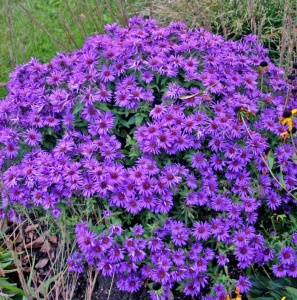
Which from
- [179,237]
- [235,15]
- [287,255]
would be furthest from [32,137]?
[235,15]

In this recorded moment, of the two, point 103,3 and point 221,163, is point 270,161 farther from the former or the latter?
point 103,3

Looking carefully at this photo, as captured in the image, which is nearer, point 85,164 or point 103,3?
point 85,164

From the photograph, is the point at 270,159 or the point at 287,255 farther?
the point at 270,159

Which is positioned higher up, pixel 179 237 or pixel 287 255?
pixel 179 237

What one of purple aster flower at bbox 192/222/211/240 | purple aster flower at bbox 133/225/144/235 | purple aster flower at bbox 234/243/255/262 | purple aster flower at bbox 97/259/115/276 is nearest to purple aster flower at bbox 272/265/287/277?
purple aster flower at bbox 234/243/255/262

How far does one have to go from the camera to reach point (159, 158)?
2.41 metres

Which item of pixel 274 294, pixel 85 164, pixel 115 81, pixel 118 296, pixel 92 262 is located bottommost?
pixel 274 294

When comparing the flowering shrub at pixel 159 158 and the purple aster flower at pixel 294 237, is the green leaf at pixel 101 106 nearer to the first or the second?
the flowering shrub at pixel 159 158

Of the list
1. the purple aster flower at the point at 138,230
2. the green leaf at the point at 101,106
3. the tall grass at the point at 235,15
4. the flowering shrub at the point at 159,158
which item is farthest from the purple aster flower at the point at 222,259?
the tall grass at the point at 235,15

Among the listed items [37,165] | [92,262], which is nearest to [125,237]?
[92,262]

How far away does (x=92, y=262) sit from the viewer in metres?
2.29

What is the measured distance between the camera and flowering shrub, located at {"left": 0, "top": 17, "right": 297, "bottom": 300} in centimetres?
227

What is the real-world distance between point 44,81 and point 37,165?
0.48 meters

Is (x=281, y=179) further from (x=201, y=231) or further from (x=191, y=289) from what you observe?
(x=191, y=289)
